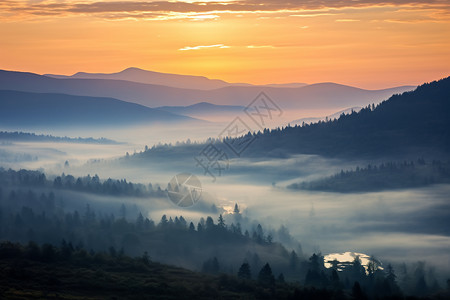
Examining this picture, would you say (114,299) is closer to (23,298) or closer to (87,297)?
(87,297)

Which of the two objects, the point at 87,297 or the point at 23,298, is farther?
the point at 87,297

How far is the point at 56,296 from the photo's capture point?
632 ft

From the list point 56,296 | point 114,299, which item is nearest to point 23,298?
point 56,296

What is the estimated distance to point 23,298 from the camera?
585 feet

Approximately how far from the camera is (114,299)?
655 ft

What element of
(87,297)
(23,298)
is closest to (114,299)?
(87,297)

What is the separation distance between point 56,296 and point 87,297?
9.61m

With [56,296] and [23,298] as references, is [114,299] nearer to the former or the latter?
[56,296]

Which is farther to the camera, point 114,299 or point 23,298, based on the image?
point 114,299

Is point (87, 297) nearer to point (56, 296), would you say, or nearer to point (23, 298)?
point (56, 296)

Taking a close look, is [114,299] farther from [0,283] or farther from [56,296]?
[0,283]

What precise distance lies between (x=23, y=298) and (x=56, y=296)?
15.4 m

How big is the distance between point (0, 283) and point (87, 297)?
2444cm

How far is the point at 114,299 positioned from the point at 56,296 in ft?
53.8
